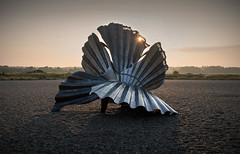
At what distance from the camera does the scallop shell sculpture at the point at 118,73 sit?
16.8ft

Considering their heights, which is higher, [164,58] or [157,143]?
[164,58]

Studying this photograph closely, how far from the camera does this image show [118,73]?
21.9 feet

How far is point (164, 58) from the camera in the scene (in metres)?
6.30

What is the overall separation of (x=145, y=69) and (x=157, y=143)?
3205 millimetres

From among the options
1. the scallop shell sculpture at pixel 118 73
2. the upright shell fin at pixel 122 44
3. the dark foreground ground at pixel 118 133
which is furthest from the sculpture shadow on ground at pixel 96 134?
the upright shell fin at pixel 122 44

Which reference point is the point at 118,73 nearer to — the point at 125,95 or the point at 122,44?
the point at 122,44

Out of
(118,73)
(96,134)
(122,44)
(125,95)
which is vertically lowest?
(96,134)

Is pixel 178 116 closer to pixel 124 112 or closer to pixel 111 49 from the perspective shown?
pixel 124 112

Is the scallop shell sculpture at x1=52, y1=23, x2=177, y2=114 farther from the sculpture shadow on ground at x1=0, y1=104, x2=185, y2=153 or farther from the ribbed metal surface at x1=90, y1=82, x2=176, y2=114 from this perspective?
the sculpture shadow on ground at x1=0, y1=104, x2=185, y2=153

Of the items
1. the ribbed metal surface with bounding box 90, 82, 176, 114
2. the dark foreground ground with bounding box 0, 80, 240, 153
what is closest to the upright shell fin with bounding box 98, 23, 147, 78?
the ribbed metal surface with bounding box 90, 82, 176, 114

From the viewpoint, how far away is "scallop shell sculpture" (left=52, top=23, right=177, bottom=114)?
512 centimetres

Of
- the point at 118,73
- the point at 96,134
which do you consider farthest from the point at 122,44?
the point at 96,134

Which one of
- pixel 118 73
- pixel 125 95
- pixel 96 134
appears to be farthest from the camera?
pixel 118 73

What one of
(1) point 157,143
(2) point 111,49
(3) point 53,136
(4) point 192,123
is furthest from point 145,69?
(3) point 53,136
